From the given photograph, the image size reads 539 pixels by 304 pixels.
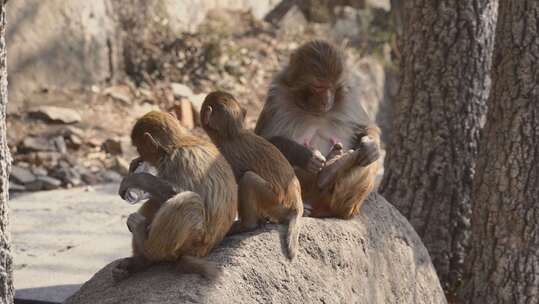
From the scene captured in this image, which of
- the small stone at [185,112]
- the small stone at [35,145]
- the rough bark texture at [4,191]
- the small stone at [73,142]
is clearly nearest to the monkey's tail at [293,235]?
the rough bark texture at [4,191]

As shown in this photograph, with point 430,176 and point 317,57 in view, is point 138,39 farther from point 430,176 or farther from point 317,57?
point 317,57

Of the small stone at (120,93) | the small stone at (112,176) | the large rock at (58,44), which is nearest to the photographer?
the small stone at (112,176)

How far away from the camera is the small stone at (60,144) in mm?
10078

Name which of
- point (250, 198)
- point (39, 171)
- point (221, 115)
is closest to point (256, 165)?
point (250, 198)

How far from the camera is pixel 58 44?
11203 mm

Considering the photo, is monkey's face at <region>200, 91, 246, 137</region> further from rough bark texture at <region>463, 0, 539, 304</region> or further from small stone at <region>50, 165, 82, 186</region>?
small stone at <region>50, 165, 82, 186</region>

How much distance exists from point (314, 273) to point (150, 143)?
43.7 inches

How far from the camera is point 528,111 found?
20.3 ft

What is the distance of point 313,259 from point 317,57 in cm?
121

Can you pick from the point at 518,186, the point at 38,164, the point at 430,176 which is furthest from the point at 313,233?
the point at 38,164

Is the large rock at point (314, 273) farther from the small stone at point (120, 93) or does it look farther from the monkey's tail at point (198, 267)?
the small stone at point (120, 93)

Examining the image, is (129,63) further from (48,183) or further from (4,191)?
(4,191)

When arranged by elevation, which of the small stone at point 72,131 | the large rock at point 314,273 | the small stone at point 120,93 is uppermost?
the large rock at point 314,273

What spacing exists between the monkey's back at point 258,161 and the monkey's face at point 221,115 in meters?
0.08
